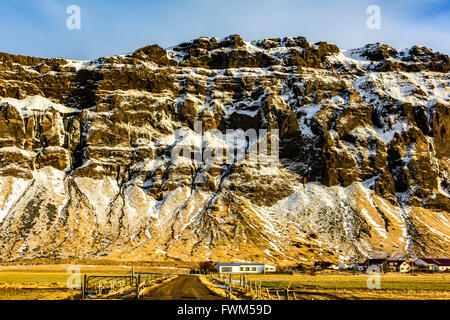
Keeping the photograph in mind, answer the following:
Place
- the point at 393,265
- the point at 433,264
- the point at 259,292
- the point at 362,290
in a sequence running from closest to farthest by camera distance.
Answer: the point at 259,292
the point at 362,290
the point at 393,265
the point at 433,264

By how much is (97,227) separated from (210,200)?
47194 mm

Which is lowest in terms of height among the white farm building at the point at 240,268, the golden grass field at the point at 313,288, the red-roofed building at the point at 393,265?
the red-roofed building at the point at 393,265

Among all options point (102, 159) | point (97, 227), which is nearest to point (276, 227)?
point (97, 227)

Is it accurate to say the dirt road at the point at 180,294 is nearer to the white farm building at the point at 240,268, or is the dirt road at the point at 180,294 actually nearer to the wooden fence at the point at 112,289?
the wooden fence at the point at 112,289

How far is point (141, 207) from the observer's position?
17850 centimetres

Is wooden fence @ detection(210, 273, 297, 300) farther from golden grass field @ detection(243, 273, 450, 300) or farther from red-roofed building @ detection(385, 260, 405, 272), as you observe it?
red-roofed building @ detection(385, 260, 405, 272)

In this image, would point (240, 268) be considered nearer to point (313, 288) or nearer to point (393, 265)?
point (393, 265)

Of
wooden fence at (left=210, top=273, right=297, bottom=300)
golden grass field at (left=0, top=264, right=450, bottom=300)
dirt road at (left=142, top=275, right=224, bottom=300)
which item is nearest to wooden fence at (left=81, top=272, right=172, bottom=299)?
dirt road at (left=142, top=275, right=224, bottom=300)

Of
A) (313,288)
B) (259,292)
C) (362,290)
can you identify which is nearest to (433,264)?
(313,288)

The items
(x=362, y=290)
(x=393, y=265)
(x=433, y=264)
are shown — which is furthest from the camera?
(x=433, y=264)

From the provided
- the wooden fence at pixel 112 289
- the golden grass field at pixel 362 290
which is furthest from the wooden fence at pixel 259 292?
the wooden fence at pixel 112 289
